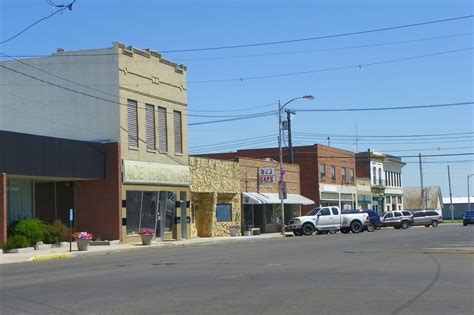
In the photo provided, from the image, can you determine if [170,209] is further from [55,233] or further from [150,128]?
[55,233]

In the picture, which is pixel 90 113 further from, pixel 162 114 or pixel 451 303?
pixel 451 303

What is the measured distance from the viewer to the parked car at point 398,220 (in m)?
61.0

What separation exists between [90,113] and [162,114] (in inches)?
205

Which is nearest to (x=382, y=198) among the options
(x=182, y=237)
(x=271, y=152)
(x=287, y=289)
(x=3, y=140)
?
(x=271, y=152)

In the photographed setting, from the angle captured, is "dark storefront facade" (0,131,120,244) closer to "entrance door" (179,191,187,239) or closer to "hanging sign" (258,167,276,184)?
"entrance door" (179,191,187,239)

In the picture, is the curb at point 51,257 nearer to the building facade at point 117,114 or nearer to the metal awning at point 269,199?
the building facade at point 117,114

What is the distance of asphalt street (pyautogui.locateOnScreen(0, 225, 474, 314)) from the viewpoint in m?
10.9

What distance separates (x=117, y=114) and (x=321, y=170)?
31.9 metres

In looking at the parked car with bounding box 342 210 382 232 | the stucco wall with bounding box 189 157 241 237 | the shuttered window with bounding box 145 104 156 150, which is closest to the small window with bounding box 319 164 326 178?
the parked car with bounding box 342 210 382 232

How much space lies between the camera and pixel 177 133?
41375 millimetres

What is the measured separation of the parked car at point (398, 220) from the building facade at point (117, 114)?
27.9 metres

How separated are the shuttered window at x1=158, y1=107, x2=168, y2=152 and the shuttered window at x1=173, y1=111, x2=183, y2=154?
45.7 inches

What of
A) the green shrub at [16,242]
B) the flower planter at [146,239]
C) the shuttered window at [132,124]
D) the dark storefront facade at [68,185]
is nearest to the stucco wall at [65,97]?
the shuttered window at [132,124]

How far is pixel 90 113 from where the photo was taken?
119 feet
